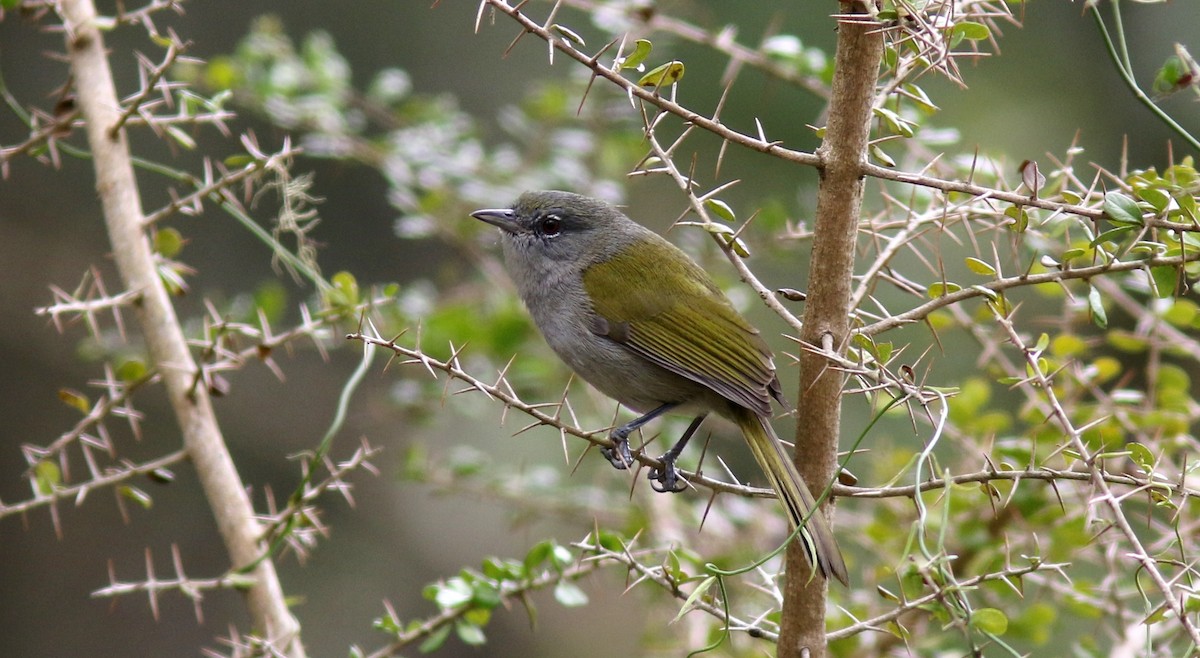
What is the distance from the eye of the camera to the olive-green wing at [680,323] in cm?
338

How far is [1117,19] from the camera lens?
218cm

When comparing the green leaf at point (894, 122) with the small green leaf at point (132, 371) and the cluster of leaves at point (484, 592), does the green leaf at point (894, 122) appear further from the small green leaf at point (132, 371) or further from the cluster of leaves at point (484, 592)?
the small green leaf at point (132, 371)

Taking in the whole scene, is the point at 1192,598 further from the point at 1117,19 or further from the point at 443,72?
the point at 443,72

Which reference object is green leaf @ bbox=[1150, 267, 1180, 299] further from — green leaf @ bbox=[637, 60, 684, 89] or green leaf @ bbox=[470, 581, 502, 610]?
green leaf @ bbox=[470, 581, 502, 610]

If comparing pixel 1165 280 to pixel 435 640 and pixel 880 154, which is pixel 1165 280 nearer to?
pixel 880 154

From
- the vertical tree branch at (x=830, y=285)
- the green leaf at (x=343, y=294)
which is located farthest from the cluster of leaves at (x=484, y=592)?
the green leaf at (x=343, y=294)

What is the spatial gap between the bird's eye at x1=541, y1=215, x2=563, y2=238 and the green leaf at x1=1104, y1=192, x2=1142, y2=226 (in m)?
2.60

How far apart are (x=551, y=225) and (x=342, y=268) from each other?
12.6 ft

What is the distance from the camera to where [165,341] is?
262 centimetres

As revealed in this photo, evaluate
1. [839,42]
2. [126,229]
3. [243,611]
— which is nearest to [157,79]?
[126,229]

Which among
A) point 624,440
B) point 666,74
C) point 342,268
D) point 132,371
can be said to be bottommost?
point 342,268

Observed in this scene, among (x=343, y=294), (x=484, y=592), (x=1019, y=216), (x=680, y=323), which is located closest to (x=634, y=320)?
(x=680, y=323)

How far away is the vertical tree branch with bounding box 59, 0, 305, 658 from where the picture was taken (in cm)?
257

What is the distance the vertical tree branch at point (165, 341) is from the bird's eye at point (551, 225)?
1.82 metres
